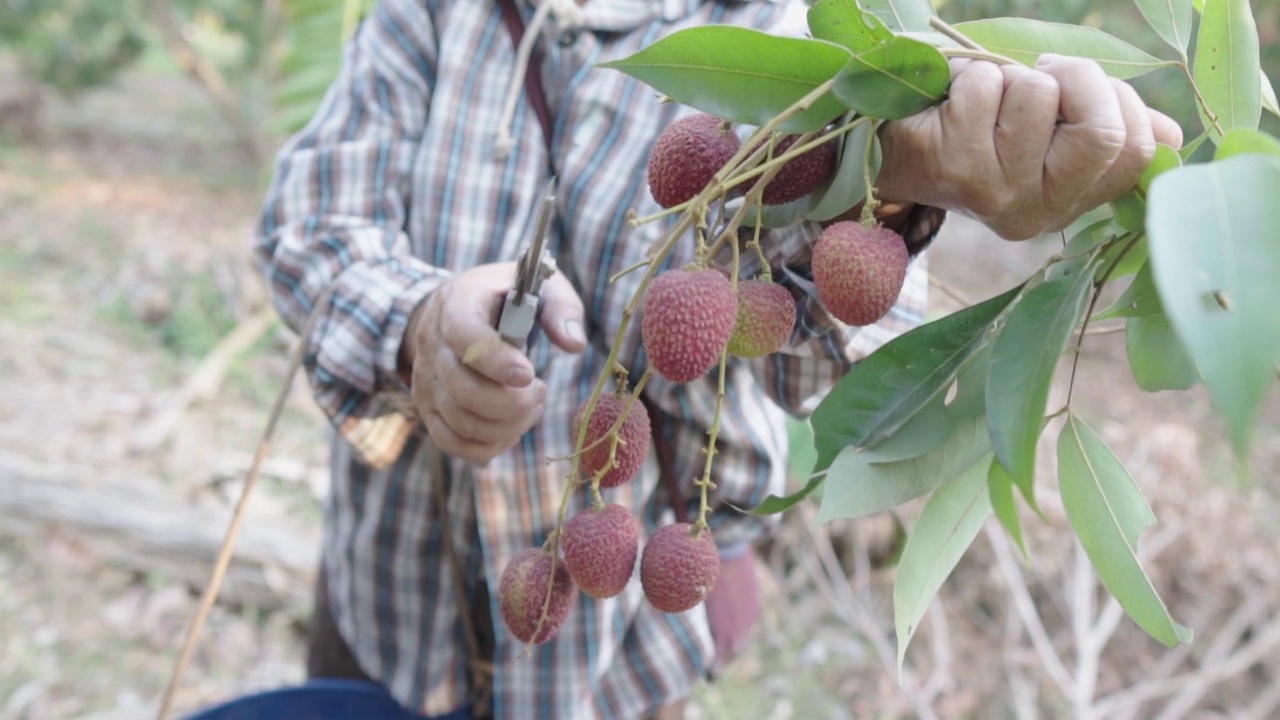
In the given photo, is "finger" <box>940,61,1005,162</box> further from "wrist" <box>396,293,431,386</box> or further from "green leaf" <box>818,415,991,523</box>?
"wrist" <box>396,293,431,386</box>

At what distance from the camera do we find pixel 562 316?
1.73ft

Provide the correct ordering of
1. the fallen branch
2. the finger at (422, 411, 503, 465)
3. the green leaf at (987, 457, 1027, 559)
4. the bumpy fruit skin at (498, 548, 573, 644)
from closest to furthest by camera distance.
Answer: the green leaf at (987, 457, 1027, 559), the bumpy fruit skin at (498, 548, 573, 644), the finger at (422, 411, 503, 465), the fallen branch

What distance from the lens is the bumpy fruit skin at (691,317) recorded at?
1.18 ft

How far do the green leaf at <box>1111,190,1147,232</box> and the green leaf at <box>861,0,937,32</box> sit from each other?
0.37ft

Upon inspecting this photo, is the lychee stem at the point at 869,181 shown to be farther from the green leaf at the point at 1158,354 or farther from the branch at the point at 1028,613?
the branch at the point at 1028,613

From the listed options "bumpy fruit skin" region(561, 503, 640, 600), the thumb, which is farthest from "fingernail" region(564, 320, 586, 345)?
"bumpy fruit skin" region(561, 503, 640, 600)

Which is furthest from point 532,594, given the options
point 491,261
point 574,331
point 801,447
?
point 801,447

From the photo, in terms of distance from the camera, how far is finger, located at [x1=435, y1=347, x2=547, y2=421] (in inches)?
20.9

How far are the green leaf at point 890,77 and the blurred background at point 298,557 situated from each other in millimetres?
1154

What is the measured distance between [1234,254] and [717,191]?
169 millimetres

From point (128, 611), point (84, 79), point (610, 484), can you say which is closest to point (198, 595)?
point (128, 611)

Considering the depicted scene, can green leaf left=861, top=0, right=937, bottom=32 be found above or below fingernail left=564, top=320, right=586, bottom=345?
above

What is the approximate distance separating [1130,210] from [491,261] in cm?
48

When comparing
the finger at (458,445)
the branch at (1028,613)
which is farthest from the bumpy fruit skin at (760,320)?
the branch at (1028,613)
